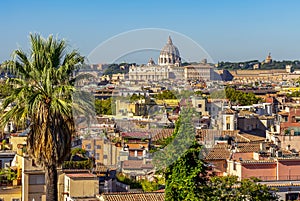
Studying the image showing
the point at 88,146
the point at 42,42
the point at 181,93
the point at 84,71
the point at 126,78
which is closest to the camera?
the point at 42,42

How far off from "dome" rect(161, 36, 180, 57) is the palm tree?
1.77 m

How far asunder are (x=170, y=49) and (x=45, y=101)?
220 cm

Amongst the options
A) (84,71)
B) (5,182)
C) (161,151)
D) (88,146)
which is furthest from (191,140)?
(88,146)

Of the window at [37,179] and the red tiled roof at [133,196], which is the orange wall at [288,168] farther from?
the window at [37,179]

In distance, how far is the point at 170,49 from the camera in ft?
23.5

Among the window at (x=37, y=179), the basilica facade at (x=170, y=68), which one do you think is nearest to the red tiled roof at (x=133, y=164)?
the basilica facade at (x=170, y=68)

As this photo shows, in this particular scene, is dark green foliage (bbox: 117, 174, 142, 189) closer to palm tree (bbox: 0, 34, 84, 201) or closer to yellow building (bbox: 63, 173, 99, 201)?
yellow building (bbox: 63, 173, 99, 201)

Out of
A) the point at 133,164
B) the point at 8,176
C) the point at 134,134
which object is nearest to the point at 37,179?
the point at 8,176

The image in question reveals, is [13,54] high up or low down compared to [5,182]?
up

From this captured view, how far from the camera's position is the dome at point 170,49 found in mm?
6967

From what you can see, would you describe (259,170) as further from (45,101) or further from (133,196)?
(45,101)

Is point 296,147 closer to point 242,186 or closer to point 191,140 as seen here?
point 242,186

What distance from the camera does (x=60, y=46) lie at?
528 cm

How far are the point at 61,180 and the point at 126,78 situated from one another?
5.32 feet
